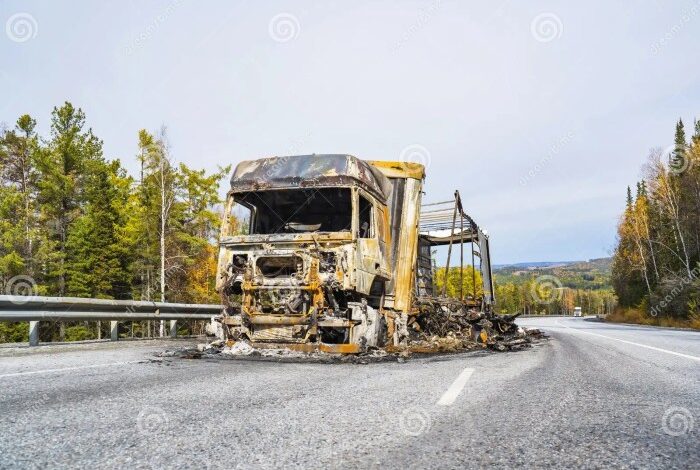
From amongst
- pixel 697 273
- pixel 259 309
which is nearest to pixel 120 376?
pixel 259 309

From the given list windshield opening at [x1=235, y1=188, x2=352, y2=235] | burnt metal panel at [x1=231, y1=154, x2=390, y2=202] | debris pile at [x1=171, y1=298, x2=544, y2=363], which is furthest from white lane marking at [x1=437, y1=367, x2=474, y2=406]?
burnt metal panel at [x1=231, y1=154, x2=390, y2=202]

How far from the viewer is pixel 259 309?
24.6 feet

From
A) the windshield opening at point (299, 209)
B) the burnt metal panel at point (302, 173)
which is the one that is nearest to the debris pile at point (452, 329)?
the windshield opening at point (299, 209)

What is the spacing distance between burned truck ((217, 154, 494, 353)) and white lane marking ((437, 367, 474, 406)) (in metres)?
2.01

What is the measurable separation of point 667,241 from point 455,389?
5262 cm

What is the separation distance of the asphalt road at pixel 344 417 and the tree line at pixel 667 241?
24.7m

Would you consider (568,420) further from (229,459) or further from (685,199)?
(685,199)

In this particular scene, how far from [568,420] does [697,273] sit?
1400 inches

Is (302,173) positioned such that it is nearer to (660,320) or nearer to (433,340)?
(433,340)

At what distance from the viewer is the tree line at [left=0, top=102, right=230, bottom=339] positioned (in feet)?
102

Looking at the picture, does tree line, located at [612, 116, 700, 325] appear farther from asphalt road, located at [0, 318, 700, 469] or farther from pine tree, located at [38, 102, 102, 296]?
pine tree, located at [38, 102, 102, 296]

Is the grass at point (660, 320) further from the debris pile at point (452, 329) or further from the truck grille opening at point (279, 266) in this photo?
the truck grille opening at point (279, 266)

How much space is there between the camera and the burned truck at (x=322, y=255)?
726 centimetres

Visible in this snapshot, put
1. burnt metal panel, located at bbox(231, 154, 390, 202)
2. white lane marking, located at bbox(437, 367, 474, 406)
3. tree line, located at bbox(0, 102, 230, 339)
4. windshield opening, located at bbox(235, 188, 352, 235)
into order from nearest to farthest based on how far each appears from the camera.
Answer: white lane marking, located at bbox(437, 367, 474, 406)
burnt metal panel, located at bbox(231, 154, 390, 202)
windshield opening, located at bbox(235, 188, 352, 235)
tree line, located at bbox(0, 102, 230, 339)
